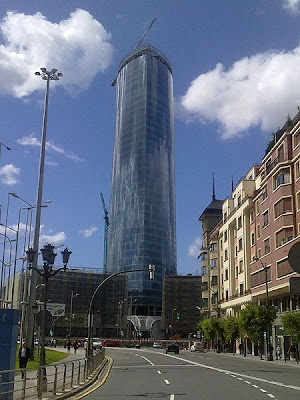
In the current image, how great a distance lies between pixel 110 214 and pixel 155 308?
3439cm

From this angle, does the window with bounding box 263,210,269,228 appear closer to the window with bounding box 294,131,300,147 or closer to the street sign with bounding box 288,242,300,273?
the window with bounding box 294,131,300,147

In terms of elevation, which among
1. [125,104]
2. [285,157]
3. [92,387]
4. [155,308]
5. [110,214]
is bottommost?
[92,387]

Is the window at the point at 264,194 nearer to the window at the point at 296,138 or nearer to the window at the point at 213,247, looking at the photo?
the window at the point at 296,138

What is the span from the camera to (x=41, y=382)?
615 inches

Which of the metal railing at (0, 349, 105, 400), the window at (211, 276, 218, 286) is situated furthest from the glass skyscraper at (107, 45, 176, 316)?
the metal railing at (0, 349, 105, 400)

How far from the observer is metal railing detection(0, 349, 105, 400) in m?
13.1

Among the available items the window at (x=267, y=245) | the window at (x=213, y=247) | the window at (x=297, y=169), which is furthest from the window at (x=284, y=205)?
the window at (x=213, y=247)

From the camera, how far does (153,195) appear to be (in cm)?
16388

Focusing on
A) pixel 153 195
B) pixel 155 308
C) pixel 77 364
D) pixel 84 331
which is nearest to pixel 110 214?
pixel 153 195

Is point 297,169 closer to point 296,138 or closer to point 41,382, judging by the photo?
point 296,138

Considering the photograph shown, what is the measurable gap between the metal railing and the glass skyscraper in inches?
5050

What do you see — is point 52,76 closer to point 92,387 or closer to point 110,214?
point 92,387

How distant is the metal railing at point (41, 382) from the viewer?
13.1m

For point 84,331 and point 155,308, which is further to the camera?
point 155,308
